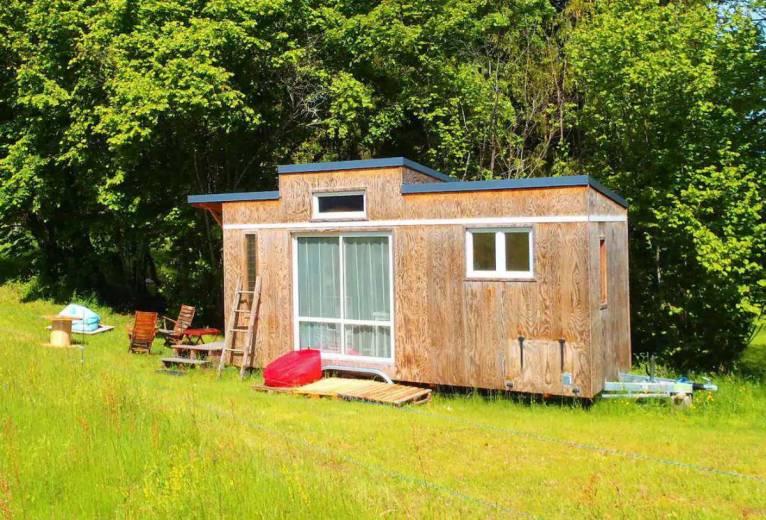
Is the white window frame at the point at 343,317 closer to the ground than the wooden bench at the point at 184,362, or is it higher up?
higher up

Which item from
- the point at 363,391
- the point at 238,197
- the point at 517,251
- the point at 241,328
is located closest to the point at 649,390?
the point at 517,251

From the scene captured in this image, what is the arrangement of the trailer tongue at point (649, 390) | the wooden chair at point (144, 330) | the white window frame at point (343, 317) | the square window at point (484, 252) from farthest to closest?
the wooden chair at point (144, 330)
the white window frame at point (343, 317)
the square window at point (484, 252)
the trailer tongue at point (649, 390)

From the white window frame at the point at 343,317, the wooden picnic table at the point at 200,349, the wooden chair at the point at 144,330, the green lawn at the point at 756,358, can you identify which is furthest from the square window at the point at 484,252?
the wooden chair at the point at 144,330

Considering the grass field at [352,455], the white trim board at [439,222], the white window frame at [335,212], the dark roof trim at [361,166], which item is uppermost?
the dark roof trim at [361,166]

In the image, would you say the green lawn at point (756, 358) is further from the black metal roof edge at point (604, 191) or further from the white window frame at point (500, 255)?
the white window frame at point (500, 255)

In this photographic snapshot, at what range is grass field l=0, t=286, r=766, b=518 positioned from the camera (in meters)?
6.05

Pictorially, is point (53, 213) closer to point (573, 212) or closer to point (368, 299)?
point (368, 299)

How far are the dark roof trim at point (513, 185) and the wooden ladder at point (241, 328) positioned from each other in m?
3.44

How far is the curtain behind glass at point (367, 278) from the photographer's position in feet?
40.2

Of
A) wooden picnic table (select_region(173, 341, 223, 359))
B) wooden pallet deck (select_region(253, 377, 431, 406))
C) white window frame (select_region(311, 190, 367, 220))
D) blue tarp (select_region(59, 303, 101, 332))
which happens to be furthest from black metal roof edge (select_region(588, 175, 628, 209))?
blue tarp (select_region(59, 303, 101, 332))

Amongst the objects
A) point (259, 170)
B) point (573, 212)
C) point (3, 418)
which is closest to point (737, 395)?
point (573, 212)

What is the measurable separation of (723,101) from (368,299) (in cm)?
854

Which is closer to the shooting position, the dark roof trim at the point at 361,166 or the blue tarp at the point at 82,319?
the dark roof trim at the point at 361,166

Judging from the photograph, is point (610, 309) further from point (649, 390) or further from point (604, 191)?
point (604, 191)
